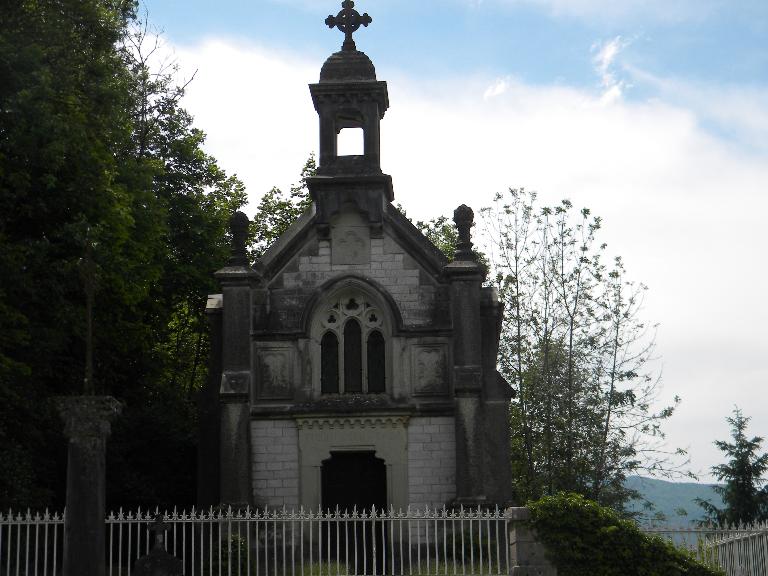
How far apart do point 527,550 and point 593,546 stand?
3.46 feet

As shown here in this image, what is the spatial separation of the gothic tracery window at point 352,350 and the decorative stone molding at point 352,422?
68cm

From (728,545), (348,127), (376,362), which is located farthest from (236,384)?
(728,545)

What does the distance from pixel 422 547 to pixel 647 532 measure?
6087 mm

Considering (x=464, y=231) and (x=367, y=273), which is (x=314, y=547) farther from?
(x=464, y=231)

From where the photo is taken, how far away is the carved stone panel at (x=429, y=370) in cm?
2492

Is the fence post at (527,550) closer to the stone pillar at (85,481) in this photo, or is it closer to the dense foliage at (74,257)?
the stone pillar at (85,481)

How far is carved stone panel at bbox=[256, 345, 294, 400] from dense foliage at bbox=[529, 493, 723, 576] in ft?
25.3

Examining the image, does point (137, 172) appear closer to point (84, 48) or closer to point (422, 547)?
point (84, 48)

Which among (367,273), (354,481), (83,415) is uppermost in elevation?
(367,273)

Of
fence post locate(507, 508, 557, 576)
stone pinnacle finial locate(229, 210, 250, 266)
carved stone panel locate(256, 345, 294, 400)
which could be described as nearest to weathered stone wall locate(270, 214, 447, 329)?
carved stone panel locate(256, 345, 294, 400)

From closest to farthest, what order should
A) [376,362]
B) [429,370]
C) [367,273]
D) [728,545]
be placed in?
[728,545]
[429,370]
[376,362]
[367,273]

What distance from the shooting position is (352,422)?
24.8 m

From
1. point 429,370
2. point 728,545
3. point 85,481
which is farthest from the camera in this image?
point 429,370

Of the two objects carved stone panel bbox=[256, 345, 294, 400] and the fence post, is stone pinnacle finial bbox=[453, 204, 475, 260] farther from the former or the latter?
the fence post
